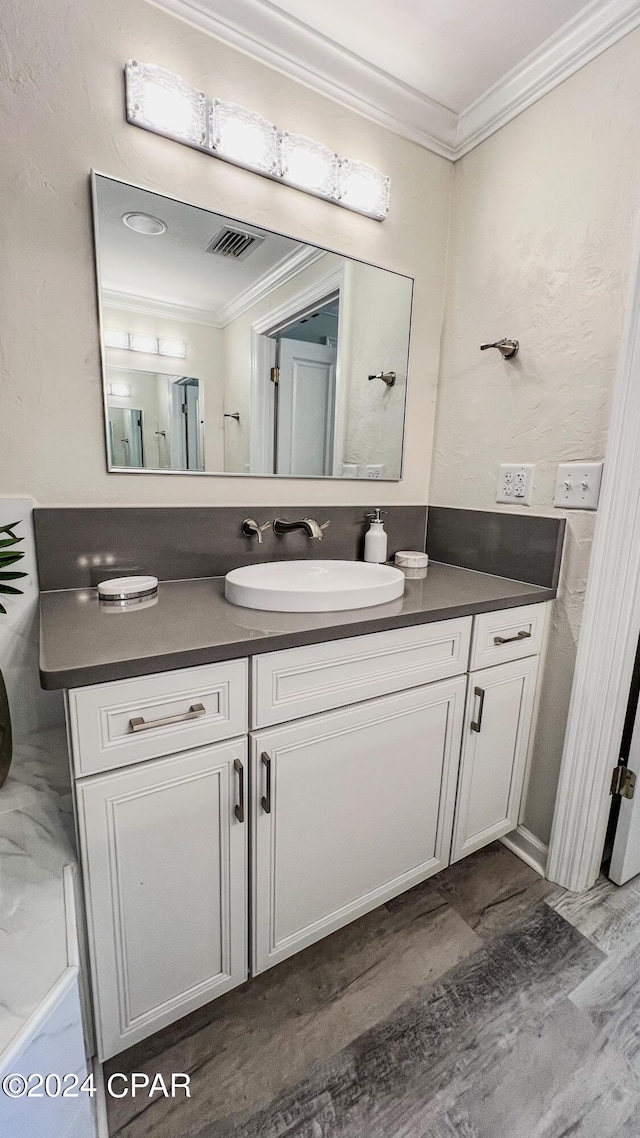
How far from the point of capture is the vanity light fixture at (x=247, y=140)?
3.36 ft

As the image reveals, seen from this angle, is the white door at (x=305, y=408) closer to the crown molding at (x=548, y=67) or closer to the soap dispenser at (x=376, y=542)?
the soap dispenser at (x=376, y=542)

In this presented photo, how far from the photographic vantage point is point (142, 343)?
1128mm

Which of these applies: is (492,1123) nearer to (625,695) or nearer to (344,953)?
(344,953)

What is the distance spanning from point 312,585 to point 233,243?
89 centimetres

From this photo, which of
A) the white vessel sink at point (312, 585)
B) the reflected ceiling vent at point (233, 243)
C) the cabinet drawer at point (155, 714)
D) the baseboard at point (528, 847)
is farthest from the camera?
the baseboard at point (528, 847)

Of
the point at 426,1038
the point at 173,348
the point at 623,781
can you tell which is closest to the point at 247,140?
the point at 173,348

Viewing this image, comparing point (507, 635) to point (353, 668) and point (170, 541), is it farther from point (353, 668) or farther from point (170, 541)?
point (170, 541)

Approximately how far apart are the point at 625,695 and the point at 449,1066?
894 millimetres

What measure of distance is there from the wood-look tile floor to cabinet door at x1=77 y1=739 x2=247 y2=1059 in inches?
5.5

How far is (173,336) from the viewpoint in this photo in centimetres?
117

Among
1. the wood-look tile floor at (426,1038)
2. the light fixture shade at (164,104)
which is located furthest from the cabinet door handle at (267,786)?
the light fixture shade at (164,104)

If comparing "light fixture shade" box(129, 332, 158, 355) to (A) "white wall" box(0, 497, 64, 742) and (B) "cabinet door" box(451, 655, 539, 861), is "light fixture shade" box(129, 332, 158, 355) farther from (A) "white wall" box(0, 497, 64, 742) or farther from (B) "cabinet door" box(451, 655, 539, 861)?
(B) "cabinet door" box(451, 655, 539, 861)

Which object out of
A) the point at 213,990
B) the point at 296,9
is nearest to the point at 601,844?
the point at 213,990

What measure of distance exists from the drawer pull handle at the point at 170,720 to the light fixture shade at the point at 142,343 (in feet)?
2.77
